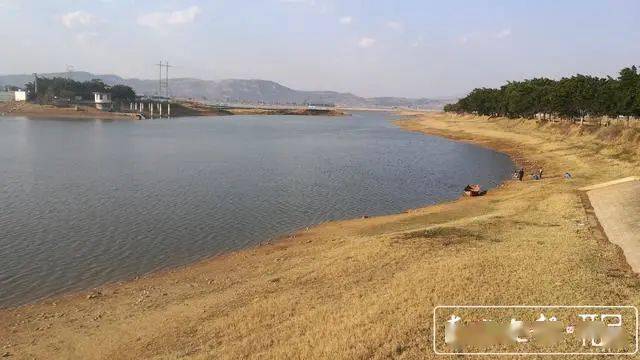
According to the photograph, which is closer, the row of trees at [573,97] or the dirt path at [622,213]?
the dirt path at [622,213]

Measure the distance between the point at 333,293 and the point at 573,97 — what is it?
88112 mm

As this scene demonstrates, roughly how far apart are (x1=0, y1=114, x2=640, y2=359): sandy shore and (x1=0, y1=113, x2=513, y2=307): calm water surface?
3463 mm

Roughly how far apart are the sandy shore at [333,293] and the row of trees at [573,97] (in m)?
54.9

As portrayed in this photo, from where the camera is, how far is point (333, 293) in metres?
19.9

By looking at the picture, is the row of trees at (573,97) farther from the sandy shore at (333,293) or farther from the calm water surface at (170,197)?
the sandy shore at (333,293)

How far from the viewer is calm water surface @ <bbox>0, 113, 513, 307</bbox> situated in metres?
27.5

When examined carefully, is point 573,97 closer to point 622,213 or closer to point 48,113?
point 622,213

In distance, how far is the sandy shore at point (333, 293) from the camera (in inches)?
619

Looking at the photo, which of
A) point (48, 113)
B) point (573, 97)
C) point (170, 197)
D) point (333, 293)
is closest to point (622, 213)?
point (333, 293)

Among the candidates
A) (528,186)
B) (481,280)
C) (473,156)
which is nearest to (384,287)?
(481,280)

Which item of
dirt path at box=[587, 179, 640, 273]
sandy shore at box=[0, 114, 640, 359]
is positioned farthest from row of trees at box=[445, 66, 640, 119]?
sandy shore at box=[0, 114, 640, 359]

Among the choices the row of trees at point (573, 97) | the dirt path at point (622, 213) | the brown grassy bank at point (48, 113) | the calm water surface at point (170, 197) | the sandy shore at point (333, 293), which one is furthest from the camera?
the brown grassy bank at point (48, 113)

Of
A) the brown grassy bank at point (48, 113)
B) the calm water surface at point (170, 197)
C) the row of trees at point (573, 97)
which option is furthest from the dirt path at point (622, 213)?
the brown grassy bank at point (48, 113)

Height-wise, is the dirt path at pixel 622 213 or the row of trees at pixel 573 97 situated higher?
the row of trees at pixel 573 97
